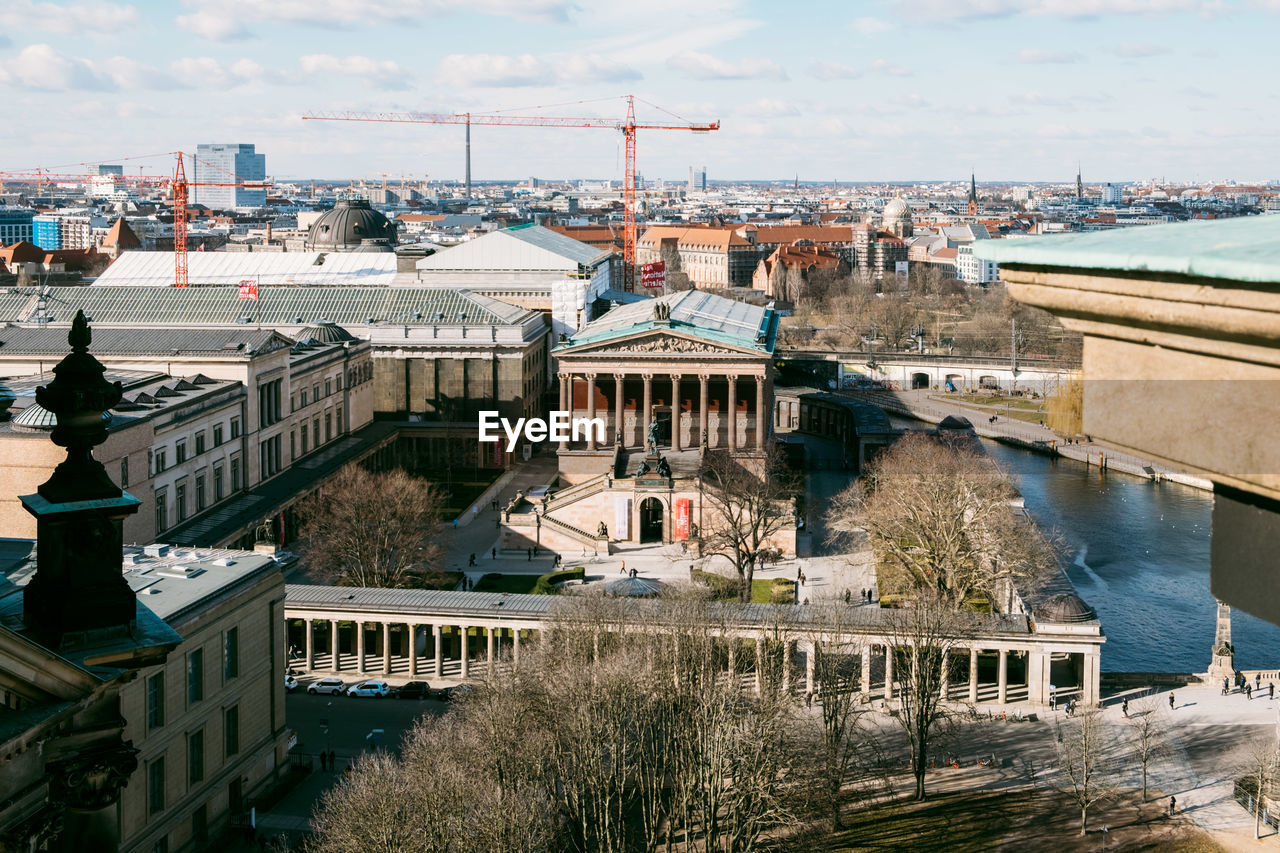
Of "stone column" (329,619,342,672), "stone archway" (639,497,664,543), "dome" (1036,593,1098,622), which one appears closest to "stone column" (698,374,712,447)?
"stone archway" (639,497,664,543)

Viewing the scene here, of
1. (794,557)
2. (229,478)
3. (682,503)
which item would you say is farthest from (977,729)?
(229,478)

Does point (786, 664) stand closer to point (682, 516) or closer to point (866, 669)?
point (866, 669)

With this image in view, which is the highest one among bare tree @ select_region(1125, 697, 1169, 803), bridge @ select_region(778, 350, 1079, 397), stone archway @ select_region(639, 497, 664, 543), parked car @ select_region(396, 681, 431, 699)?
bridge @ select_region(778, 350, 1079, 397)

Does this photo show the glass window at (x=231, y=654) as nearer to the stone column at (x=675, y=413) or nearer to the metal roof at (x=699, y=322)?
the stone column at (x=675, y=413)

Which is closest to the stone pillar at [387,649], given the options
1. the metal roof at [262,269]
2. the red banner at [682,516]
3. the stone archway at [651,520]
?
the stone archway at [651,520]

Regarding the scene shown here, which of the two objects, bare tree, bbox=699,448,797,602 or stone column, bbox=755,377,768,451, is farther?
stone column, bbox=755,377,768,451

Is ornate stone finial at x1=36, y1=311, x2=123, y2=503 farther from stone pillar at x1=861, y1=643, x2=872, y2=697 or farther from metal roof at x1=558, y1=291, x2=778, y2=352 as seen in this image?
metal roof at x1=558, y1=291, x2=778, y2=352
